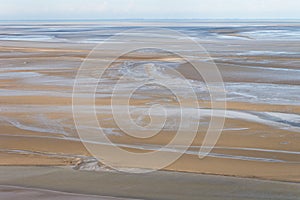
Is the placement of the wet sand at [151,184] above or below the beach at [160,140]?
below

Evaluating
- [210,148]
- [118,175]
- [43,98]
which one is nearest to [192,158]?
[210,148]

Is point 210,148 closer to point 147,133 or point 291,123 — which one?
point 147,133

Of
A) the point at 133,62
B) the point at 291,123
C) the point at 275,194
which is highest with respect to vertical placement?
the point at 133,62

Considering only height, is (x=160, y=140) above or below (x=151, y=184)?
above

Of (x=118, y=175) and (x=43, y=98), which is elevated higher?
(x=43, y=98)

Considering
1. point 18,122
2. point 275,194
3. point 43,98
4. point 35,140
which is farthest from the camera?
point 43,98

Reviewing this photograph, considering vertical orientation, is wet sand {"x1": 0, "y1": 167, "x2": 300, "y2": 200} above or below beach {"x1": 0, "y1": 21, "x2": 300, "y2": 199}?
below

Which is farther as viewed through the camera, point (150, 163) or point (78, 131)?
point (78, 131)

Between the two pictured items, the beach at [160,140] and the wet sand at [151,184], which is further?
the beach at [160,140]

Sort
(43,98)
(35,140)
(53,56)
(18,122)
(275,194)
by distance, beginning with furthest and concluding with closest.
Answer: (53,56) < (43,98) < (18,122) < (35,140) < (275,194)

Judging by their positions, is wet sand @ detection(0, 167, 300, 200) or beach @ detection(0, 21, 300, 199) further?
beach @ detection(0, 21, 300, 199)

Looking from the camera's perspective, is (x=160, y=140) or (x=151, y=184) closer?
(x=151, y=184)

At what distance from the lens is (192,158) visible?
8336mm

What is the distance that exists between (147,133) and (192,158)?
1.95 metres
